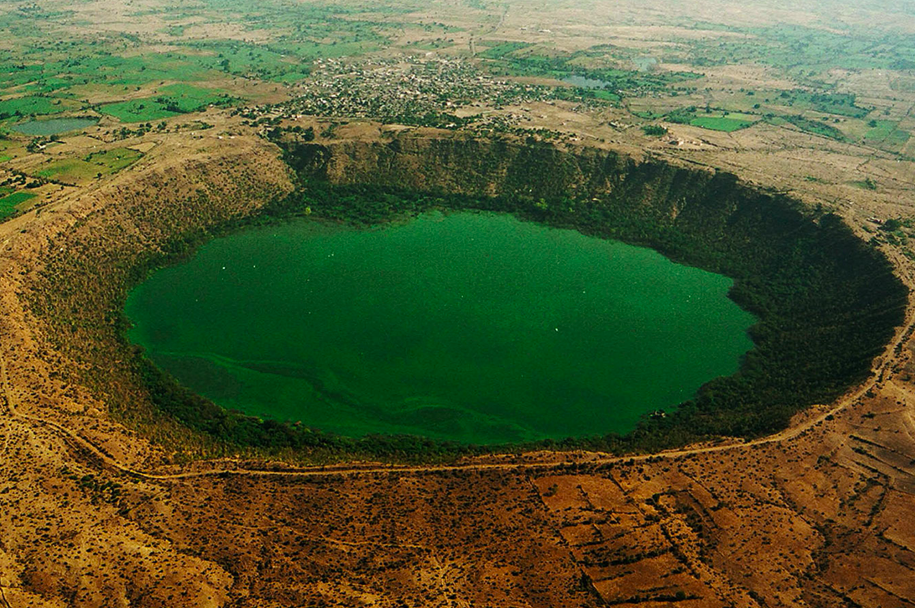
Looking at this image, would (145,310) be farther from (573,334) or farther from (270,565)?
(573,334)

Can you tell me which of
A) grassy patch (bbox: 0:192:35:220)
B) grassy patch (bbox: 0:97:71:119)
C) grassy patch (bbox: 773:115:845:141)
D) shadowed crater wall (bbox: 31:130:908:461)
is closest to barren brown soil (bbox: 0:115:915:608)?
shadowed crater wall (bbox: 31:130:908:461)

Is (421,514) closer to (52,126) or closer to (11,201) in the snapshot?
(11,201)

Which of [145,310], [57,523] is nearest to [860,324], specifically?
[57,523]

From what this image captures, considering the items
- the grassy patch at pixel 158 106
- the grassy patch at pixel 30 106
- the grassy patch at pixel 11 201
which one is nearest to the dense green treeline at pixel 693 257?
the grassy patch at pixel 11 201

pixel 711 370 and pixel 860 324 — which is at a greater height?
pixel 860 324

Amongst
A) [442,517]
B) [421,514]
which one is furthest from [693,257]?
[421,514]

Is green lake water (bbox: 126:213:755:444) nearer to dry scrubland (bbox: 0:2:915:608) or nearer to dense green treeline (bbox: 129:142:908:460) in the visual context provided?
dense green treeline (bbox: 129:142:908:460)

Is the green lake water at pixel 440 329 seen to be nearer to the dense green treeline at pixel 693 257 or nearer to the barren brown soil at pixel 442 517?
the dense green treeline at pixel 693 257
